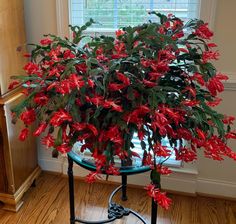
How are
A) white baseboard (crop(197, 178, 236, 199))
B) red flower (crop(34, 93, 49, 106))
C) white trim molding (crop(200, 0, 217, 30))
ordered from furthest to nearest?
white baseboard (crop(197, 178, 236, 199)) → white trim molding (crop(200, 0, 217, 30)) → red flower (crop(34, 93, 49, 106))

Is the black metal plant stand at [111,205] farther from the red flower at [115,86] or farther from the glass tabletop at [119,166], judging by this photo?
the red flower at [115,86]

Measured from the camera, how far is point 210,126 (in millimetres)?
1062

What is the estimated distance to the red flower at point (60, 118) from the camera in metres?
0.93

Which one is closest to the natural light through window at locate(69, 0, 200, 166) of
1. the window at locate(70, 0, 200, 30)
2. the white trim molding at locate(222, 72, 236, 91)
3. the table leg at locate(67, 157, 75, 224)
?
the window at locate(70, 0, 200, 30)

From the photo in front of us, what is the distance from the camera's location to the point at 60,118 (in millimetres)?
933

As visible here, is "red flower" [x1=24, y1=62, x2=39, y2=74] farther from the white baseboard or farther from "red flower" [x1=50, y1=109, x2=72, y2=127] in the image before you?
the white baseboard

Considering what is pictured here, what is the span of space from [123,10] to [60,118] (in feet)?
3.68

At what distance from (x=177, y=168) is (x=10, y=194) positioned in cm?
109

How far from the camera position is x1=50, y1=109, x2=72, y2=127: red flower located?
3.06 feet

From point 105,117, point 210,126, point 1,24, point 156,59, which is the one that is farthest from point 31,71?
point 210,126

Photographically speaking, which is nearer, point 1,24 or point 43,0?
point 1,24

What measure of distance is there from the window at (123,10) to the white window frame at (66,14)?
Result: 0.03m

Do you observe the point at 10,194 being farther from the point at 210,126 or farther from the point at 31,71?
the point at 210,126

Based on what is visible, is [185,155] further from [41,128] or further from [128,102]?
[41,128]
